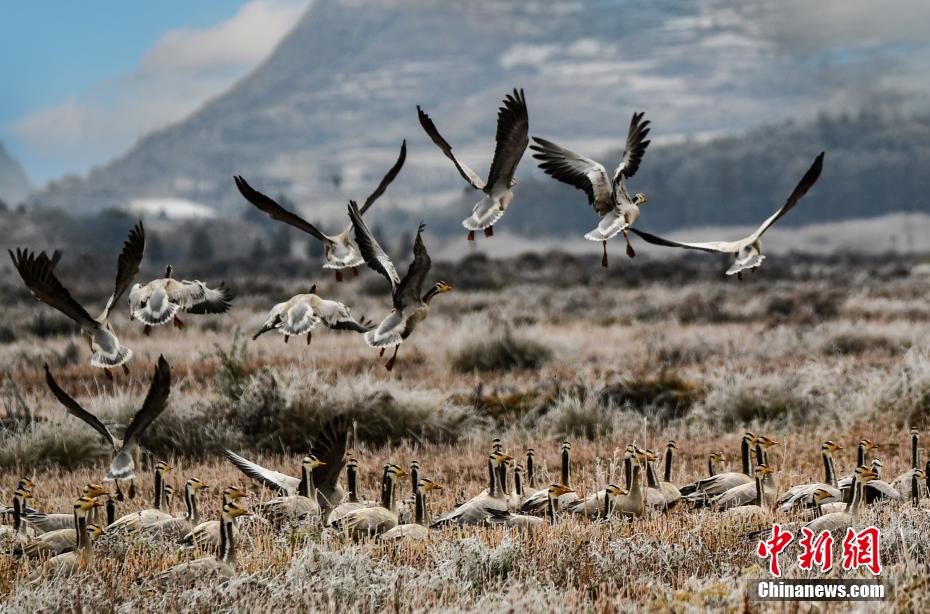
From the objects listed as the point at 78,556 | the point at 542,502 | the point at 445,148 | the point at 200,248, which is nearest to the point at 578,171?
the point at 445,148

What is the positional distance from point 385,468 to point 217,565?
5.70ft

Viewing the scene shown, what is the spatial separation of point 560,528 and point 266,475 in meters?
2.30

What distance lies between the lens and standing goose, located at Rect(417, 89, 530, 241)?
645cm

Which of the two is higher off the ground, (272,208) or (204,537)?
(272,208)

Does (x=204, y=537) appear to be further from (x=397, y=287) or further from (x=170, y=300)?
(x=397, y=287)

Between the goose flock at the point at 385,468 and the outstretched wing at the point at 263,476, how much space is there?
0.02m

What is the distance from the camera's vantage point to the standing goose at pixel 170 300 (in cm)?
691

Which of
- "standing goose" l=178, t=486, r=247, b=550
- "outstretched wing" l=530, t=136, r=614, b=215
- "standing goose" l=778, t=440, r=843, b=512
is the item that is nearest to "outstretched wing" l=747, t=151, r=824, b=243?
"outstretched wing" l=530, t=136, r=614, b=215

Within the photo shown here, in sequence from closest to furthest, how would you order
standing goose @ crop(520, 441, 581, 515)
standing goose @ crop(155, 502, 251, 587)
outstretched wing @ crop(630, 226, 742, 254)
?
outstretched wing @ crop(630, 226, 742, 254)
standing goose @ crop(155, 502, 251, 587)
standing goose @ crop(520, 441, 581, 515)

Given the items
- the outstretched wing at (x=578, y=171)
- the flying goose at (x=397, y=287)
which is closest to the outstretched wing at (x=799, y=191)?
the outstretched wing at (x=578, y=171)

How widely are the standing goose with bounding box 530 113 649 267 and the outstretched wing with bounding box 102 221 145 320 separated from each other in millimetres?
2301

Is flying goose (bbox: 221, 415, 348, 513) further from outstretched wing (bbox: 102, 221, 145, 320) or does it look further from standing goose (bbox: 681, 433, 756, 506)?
standing goose (bbox: 681, 433, 756, 506)

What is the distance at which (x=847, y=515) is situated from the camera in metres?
7.72

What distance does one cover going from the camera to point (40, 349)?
22.4 meters
